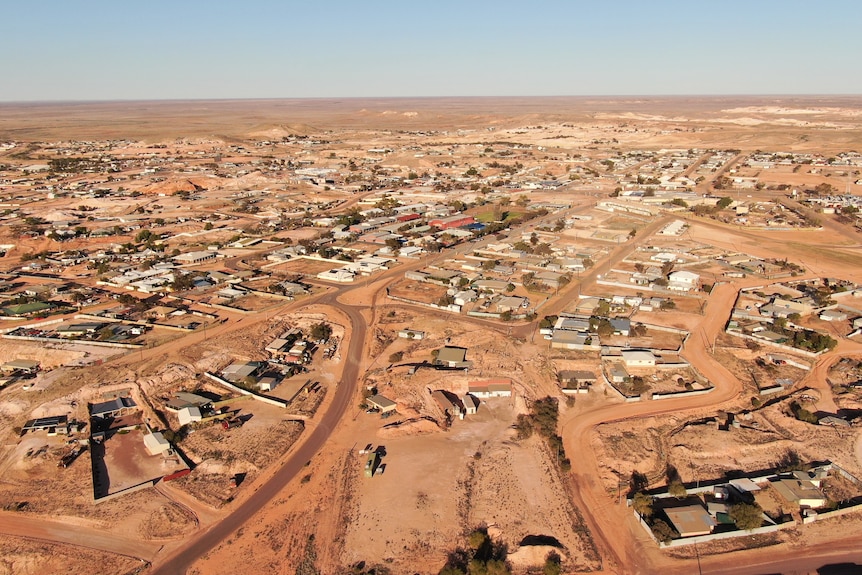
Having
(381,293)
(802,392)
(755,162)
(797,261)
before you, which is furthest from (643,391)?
(755,162)

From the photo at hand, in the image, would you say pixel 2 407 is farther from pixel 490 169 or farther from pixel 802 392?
pixel 490 169

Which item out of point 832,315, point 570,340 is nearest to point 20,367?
point 570,340

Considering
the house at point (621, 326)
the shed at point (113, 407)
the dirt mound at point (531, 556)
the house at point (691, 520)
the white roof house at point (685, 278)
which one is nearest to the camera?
the dirt mound at point (531, 556)

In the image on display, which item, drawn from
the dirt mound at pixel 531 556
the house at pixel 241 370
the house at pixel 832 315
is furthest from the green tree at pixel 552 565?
the house at pixel 832 315

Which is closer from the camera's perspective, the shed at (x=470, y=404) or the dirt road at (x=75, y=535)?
the dirt road at (x=75, y=535)

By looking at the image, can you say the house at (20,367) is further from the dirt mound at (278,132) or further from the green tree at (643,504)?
the dirt mound at (278,132)

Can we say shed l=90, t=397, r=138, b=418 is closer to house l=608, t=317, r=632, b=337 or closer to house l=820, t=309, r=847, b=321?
house l=608, t=317, r=632, b=337
